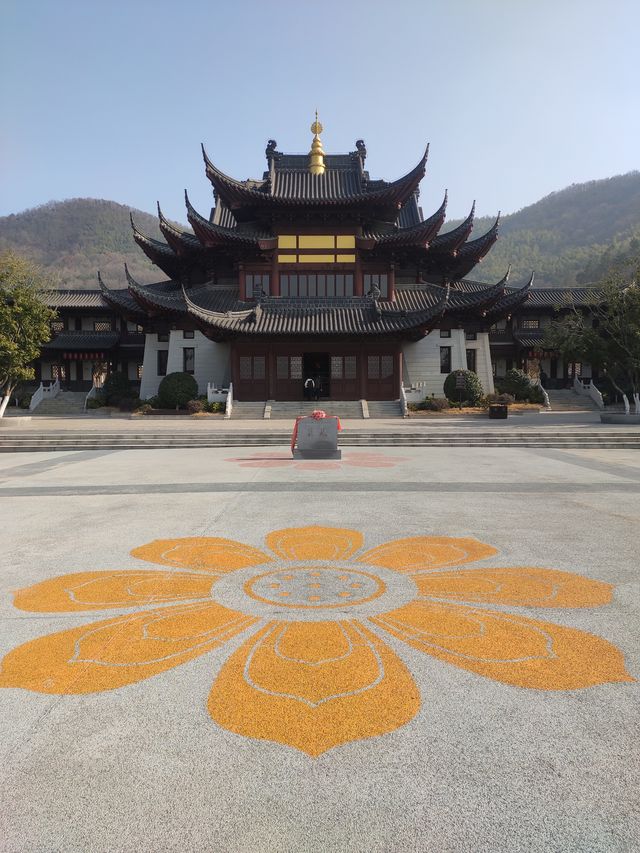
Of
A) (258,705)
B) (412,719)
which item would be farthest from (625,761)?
(258,705)

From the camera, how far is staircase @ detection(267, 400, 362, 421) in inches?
1009

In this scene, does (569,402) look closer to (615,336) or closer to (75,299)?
Answer: (615,336)

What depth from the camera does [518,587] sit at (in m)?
4.03

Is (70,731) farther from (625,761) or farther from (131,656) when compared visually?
(625,761)

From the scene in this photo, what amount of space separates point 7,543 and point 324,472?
610 centimetres

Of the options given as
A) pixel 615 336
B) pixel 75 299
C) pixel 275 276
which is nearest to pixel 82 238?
pixel 75 299

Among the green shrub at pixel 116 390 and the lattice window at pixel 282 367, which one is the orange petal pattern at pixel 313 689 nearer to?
the lattice window at pixel 282 367

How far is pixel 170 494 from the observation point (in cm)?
816

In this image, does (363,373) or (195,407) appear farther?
(363,373)

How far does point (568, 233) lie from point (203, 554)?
510ft

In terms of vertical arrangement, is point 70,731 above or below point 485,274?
below

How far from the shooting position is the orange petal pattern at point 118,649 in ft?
9.00

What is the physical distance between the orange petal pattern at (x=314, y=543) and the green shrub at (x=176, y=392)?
22.1 m

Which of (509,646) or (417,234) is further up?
(417,234)
